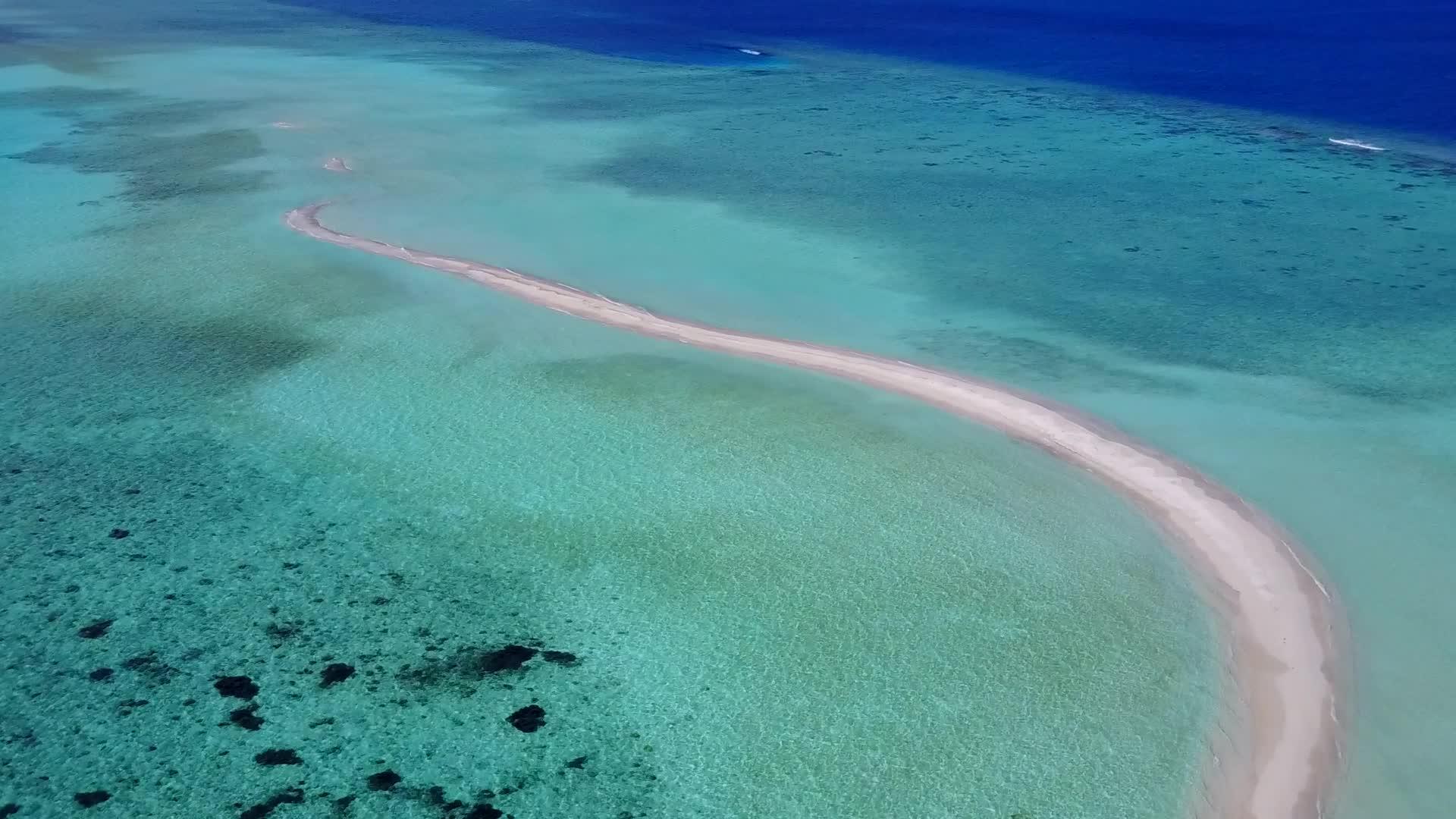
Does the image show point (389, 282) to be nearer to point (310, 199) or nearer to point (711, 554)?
point (310, 199)

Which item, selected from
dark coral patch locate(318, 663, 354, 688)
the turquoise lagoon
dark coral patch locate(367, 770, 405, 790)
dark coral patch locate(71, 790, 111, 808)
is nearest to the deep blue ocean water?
the turquoise lagoon

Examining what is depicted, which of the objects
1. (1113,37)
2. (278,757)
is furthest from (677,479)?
(1113,37)

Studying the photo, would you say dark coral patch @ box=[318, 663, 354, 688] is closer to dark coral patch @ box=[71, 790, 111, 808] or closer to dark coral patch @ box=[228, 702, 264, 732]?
dark coral patch @ box=[228, 702, 264, 732]

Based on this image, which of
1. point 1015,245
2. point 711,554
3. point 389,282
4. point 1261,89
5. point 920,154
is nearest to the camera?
point 711,554

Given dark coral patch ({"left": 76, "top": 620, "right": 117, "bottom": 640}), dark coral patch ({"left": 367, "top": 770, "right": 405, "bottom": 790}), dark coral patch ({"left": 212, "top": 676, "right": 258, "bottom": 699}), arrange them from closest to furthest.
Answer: dark coral patch ({"left": 367, "top": 770, "right": 405, "bottom": 790}), dark coral patch ({"left": 212, "top": 676, "right": 258, "bottom": 699}), dark coral patch ({"left": 76, "top": 620, "right": 117, "bottom": 640})

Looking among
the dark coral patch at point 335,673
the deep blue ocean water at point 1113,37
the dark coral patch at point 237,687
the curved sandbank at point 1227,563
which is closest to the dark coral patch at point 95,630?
the dark coral patch at point 237,687

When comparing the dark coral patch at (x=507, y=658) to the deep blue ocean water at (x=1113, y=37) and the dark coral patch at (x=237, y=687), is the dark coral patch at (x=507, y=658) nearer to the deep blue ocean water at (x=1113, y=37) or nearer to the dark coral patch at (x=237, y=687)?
the dark coral patch at (x=237, y=687)

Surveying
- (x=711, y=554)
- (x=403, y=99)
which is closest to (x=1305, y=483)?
(x=711, y=554)
